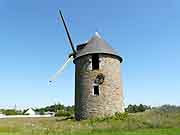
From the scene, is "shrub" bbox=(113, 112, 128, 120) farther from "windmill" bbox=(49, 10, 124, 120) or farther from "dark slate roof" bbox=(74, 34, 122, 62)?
"dark slate roof" bbox=(74, 34, 122, 62)

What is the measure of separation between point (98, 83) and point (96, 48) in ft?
12.3

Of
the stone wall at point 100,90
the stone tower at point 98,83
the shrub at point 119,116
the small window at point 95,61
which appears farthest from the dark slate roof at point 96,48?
the shrub at point 119,116

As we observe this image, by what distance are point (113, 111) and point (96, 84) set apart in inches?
124

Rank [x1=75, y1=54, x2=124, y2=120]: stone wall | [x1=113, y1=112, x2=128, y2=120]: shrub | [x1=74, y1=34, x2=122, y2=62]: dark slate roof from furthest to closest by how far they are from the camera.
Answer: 1. [x1=74, y1=34, x2=122, y2=62]: dark slate roof
2. [x1=75, y1=54, x2=124, y2=120]: stone wall
3. [x1=113, y1=112, x2=128, y2=120]: shrub

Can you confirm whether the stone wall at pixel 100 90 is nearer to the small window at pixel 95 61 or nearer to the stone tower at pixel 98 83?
the stone tower at pixel 98 83

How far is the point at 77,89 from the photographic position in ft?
102

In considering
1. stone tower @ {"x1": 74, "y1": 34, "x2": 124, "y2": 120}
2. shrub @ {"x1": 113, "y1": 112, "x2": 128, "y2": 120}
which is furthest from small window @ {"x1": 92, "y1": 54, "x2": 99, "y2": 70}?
shrub @ {"x1": 113, "y1": 112, "x2": 128, "y2": 120}

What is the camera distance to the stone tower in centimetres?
2894

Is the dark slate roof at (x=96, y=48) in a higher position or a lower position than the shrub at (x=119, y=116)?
higher

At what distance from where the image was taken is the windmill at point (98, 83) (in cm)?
2894

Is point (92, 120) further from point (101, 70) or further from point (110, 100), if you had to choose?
point (101, 70)

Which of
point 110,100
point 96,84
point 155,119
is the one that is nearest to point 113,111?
point 110,100

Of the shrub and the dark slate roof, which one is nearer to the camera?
the shrub

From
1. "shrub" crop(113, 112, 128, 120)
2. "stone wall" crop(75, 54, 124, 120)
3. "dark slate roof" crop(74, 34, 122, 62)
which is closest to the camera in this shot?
"shrub" crop(113, 112, 128, 120)
